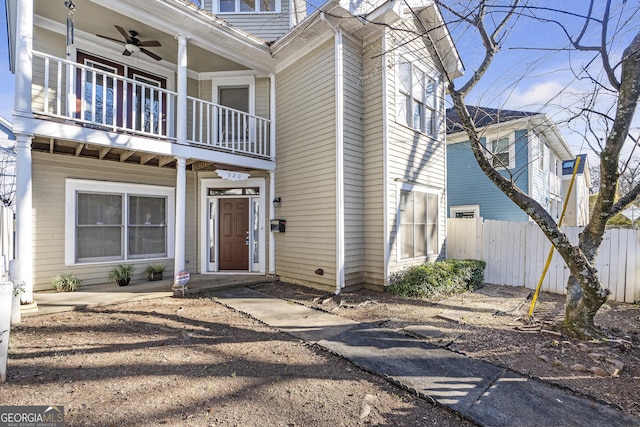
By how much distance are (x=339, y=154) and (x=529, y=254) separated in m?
5.38

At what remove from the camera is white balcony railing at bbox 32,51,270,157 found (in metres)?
5.24

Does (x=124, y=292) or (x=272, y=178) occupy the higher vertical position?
(x=272, y=178)

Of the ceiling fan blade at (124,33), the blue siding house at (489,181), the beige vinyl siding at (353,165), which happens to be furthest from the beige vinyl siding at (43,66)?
the blue siding house at (489,181)

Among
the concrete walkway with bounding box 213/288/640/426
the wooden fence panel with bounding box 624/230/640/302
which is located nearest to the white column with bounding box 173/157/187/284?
the concrete walkway with bounding box 213/288/640/426

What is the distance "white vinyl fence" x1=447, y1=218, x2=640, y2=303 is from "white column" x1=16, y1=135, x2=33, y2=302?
30.4 feet

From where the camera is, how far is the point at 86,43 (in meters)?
6.49

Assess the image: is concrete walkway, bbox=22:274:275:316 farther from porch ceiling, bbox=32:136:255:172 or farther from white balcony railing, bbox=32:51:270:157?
white balcony railing, bbox=32:51:270:157

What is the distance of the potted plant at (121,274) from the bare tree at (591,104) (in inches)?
275

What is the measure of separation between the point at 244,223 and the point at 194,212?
1.31 meters

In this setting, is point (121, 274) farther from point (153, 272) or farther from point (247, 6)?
point (247, 6)

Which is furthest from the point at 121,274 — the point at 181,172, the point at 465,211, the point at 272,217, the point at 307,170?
the point at 465,211

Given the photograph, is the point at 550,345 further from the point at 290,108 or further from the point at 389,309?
the point at 290,108

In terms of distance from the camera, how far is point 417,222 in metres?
7.51

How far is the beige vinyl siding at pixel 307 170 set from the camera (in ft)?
21.3
